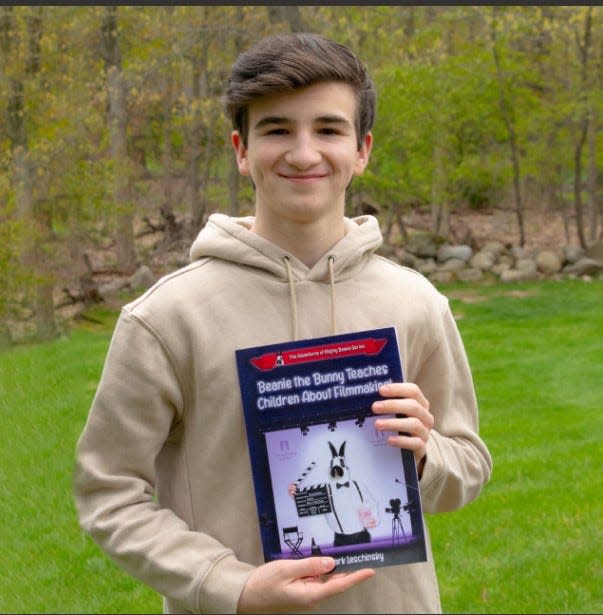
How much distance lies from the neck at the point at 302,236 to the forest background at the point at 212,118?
604cm

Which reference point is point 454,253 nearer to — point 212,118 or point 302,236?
point 212,118

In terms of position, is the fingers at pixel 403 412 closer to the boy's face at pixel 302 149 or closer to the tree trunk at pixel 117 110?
the boy's face at pixel 302 149

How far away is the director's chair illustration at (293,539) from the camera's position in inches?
52.0

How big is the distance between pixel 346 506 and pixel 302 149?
0.47 m

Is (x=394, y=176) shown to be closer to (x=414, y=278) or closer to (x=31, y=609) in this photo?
(x=31, y=609)

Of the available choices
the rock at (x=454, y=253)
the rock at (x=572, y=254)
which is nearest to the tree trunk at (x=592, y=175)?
the rock at (x=572, y=254)

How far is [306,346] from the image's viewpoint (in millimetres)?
1310

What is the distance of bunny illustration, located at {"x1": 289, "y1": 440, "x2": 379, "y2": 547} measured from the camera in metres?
1.34

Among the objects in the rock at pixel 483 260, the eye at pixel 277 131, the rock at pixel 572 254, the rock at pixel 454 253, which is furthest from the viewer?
the rock at pixel 454 253

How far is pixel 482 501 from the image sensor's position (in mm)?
4293

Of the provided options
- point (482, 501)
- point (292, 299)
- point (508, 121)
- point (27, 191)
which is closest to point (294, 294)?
point (292, 299)

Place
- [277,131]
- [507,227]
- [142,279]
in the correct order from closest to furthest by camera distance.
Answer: [277,131] → [142,279] → [507,227]

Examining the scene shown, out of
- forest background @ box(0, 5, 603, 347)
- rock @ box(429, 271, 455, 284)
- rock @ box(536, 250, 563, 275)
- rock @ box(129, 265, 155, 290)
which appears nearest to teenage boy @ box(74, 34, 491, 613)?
forest background @ box(0, 5, 603, 347)

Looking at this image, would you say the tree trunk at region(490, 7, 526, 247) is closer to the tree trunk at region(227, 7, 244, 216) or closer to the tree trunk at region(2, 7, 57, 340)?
the tree trunk at region(227, 7, 244, 216)
